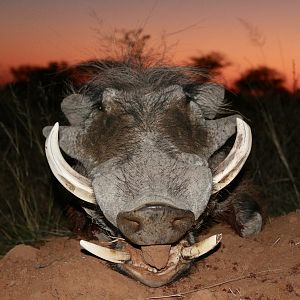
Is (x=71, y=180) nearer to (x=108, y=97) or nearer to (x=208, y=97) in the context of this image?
(x=108, y=97)

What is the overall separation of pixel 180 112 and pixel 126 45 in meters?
1.24

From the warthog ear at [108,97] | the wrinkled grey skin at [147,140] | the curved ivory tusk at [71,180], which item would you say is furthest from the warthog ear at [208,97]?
the curved ivory tusk at [71,180]

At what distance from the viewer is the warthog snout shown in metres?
2.59

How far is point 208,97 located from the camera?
3926mm

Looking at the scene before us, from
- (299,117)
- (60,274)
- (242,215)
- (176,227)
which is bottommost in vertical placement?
(299,117)

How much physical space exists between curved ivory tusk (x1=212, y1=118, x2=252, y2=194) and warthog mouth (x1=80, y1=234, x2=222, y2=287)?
0.31m

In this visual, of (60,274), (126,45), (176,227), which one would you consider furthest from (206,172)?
(126,45)

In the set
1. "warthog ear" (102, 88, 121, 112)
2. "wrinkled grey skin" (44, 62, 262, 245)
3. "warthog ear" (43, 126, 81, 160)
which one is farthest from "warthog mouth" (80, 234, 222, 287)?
"warthog ear" (102, 88, 121, 112)

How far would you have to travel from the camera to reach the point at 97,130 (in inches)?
135

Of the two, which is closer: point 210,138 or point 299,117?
point 210,138

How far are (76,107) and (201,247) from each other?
139 cm

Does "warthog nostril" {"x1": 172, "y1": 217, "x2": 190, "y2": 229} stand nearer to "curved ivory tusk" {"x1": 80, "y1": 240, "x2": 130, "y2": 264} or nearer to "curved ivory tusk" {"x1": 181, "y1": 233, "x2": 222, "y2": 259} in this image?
"curved ivory tusk" {"x1": 181, "y1": 233, "x2": 222, "y2": 259}

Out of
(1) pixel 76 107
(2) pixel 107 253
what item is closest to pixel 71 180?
(2) pixel 107 253

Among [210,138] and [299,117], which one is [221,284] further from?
[299,117]
